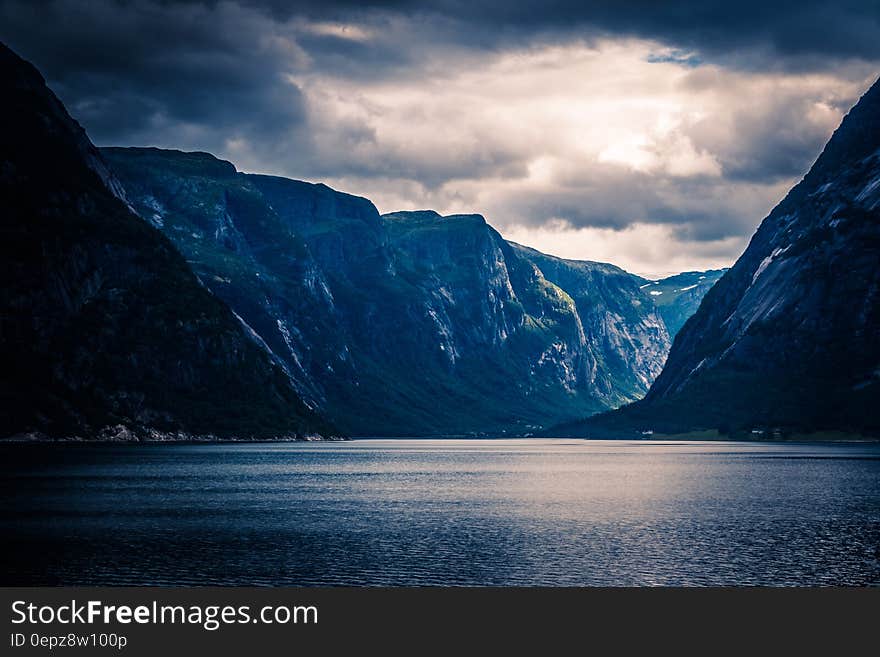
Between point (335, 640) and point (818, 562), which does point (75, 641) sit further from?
point (818, 562)

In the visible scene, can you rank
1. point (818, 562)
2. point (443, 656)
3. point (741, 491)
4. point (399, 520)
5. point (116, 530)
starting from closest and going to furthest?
point (443, 656)
point (818, 562)
point (116, 530)
point (399, 520)
point (741, 491)

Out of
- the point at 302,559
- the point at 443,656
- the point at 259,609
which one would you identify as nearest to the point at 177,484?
the point at 302,559

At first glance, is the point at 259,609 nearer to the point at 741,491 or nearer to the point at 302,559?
the point at 302,559

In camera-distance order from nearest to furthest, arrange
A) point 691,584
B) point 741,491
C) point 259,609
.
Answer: point 259,609
point 691,584
point 741,491

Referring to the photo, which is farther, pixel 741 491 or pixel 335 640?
pixel 741 491

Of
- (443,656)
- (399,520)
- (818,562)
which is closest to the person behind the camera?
(443,656)

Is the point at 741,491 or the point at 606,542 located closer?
the point at 606,542

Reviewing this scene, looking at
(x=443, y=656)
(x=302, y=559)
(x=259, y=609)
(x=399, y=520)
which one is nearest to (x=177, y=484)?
(x=399, y=520)

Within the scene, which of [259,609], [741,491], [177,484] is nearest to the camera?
[259,609]
